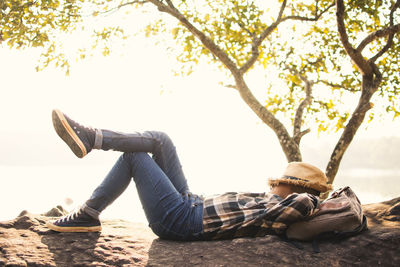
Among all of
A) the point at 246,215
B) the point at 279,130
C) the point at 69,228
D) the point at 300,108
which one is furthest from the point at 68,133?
the point at 300,108

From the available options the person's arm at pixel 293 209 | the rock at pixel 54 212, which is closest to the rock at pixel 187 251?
the person's arm at pixel 293 209

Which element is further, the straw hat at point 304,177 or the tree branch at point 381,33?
the tree branch at point 381,33

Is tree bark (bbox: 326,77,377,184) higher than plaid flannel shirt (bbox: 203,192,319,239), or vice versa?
tree bark (bbox: 326,77,377,184)

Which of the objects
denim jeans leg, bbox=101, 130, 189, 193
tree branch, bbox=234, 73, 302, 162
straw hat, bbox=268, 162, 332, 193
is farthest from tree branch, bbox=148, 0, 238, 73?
straw hat, bbox=268, 162, 332, 193

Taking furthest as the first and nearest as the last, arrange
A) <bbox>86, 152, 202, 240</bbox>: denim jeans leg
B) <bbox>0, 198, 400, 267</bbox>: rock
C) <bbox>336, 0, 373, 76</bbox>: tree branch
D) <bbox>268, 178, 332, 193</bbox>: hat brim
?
<bbox>336, 0, 373, 76</bbox>: tree branch, <bbox>268, 178, 332, 193</bbox>: hat brim, <bbox>86, 152, 202, 240</bbox>: denim jeans leg, <bbox>0, 198, 400, 267</bbox>: rock

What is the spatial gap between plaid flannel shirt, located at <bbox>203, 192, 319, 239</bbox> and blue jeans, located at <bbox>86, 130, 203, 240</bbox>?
0.42 ft

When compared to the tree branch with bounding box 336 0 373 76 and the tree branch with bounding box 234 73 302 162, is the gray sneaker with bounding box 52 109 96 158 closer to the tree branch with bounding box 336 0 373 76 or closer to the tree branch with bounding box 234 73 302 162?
the tree branch with bounding box 234 73 302 162

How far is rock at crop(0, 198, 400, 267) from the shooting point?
2.84m

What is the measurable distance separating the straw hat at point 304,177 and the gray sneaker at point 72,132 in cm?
194

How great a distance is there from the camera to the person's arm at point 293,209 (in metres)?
2.87

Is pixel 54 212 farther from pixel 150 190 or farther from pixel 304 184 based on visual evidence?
pixel 304 184

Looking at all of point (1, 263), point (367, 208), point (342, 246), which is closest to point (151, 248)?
point (1, 263)

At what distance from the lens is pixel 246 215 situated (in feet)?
10.2

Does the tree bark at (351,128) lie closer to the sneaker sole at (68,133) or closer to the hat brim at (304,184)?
the hat brim at (304,184)
